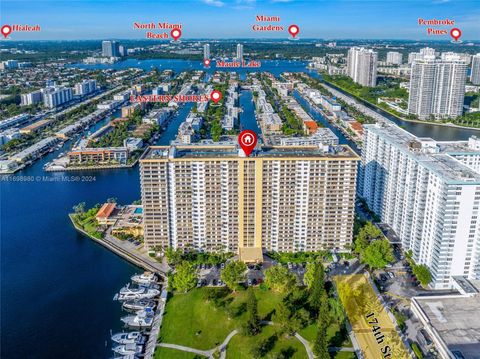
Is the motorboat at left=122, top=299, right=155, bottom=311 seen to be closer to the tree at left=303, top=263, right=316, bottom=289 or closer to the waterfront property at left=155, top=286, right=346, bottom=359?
the waterfront property at left=155, top=286, right=346, bottom=359

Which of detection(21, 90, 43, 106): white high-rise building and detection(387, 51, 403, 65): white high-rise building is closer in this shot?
detection(21, 90, 43, 106): white high-rise building

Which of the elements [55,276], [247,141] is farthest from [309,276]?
[55,276]

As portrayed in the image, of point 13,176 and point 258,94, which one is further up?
point 258,94

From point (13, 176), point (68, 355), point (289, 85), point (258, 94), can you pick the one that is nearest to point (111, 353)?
point (68, 355)

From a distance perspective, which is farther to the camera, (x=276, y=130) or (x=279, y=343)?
(x=276, y=130)

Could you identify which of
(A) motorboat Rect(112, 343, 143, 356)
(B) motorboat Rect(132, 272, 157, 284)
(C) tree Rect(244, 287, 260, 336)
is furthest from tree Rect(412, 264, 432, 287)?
(A) motorboat Rect(112, 343, 143, 356)

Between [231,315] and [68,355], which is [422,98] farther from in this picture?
[68,355]

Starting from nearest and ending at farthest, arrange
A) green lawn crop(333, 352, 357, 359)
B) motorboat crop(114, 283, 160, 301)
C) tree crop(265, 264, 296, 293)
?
green lawn crop(333, 352, 357, 359) → tree crop(265, 264, 296, 293) → motorboat crop(114, 283, 160, 301)
